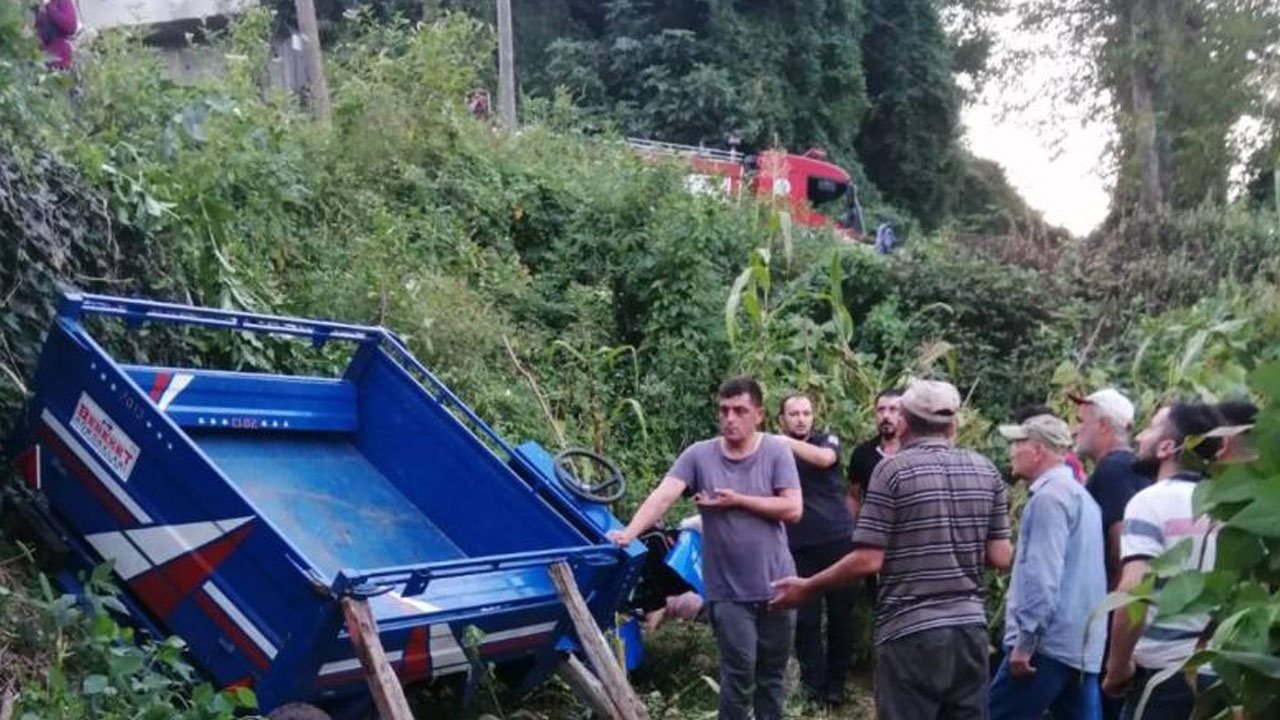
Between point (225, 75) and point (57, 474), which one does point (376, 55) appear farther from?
point (57, 474)

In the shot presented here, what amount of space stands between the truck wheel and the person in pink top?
19.4 feet

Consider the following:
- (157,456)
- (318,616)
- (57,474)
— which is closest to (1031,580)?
(318,616)

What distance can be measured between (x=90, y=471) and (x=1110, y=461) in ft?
13.7

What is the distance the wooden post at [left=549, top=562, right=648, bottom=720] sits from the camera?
5.79 metres

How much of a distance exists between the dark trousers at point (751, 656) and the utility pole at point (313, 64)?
7298 millimetres

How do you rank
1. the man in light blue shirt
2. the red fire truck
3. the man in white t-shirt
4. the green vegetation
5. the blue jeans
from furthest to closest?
the red fire truck
the green vegetation
the blue jeans
the man in light blue shirt
the man in white t-shirt

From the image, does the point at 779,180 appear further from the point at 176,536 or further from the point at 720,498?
the point at 176,536

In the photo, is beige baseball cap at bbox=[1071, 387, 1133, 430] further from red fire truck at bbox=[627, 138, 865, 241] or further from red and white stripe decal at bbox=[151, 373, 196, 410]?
red fire truck at bbox=[627, 138, 865, 241]

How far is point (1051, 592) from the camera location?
5.36 m

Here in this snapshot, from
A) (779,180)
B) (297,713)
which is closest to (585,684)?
(297,713)

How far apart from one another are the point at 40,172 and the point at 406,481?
2.28m

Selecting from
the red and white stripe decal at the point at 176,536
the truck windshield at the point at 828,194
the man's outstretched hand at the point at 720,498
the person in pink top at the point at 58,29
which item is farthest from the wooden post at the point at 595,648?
the truck windshield at the point at 828,194

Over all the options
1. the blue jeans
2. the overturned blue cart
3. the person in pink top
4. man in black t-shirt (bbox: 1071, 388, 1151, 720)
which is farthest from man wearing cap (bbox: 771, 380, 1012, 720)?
the person in pink top

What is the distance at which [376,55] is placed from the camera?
521 inches
